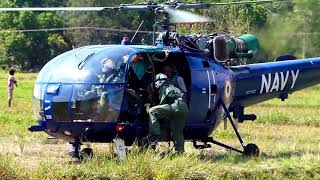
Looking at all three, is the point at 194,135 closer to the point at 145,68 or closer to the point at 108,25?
the point at 145,68

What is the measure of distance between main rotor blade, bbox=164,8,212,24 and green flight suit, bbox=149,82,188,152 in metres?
1.16

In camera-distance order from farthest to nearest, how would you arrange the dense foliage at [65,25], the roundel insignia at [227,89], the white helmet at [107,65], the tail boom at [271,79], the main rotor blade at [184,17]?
the dense foliage at [65,25] < the tail boom at [271,79] < the roundel insignia at [227,89] < the main rotor blade at [184,17] < the white helmet at [107,65]

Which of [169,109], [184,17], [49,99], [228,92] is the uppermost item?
[184,17]

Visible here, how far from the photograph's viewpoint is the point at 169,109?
38.8ft

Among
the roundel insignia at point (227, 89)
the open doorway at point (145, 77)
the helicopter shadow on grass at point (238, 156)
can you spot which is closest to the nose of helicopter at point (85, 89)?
the open doorway at point (145, 77)

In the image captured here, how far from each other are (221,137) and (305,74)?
96.1 inches

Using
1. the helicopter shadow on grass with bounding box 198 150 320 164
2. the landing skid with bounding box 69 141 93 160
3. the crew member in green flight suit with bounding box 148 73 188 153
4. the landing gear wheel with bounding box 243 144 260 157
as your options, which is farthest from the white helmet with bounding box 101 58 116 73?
the landing gear wheel with bounding box 243 144 260 157

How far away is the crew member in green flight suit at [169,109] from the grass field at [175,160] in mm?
496

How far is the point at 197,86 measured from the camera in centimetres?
1283

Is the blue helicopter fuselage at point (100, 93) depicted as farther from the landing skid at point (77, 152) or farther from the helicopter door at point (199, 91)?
the landing skid at point (77, 152)

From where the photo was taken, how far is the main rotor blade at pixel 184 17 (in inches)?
478

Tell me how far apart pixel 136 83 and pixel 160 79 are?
0.42 meters

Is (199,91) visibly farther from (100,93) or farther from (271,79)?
(271,79)

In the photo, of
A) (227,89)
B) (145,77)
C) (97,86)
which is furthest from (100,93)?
(227,89)
